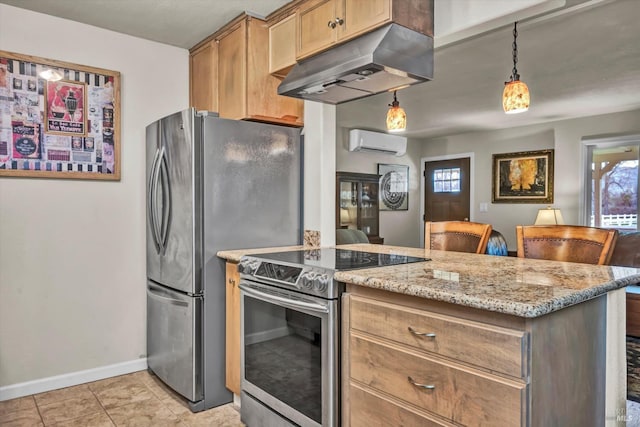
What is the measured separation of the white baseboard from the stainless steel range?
1195 mm

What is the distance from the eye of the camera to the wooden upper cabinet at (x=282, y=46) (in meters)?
2.48

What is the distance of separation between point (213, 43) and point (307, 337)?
2142 millimetres

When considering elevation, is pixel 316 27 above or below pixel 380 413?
above

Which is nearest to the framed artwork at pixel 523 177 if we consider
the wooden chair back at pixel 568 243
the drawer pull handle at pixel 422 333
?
the wooden chair back at pixel 568 243

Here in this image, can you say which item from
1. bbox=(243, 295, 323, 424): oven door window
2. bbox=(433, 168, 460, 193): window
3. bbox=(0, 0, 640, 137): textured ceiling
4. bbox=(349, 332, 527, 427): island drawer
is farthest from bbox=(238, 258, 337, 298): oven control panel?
bbox=(433, 168, 460, 193): window

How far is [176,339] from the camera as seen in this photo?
253 cm

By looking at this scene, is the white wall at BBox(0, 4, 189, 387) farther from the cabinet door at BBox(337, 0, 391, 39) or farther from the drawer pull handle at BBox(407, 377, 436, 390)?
the drawer pull handle at BBox(407, 377, 436, 390)

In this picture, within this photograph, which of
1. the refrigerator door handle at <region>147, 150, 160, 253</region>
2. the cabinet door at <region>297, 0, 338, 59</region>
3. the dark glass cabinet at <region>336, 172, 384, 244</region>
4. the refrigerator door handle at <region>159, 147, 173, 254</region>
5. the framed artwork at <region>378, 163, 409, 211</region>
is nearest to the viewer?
the cabinet door at <region>297, 0, 338, 59</region>

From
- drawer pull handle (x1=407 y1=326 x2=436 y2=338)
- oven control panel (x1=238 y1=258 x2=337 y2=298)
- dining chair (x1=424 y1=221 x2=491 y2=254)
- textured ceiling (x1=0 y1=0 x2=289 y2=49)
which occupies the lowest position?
drawer pull handle (x1=407 y1=326 x2=436 y2=338)

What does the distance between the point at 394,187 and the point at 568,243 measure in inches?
200

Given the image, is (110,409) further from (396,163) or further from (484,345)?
(396,163)

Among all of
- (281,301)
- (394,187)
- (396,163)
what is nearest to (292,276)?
(281,301)

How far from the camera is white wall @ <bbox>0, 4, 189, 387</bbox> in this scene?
260 centimetres

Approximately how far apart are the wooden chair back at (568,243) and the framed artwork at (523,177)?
4.33m
